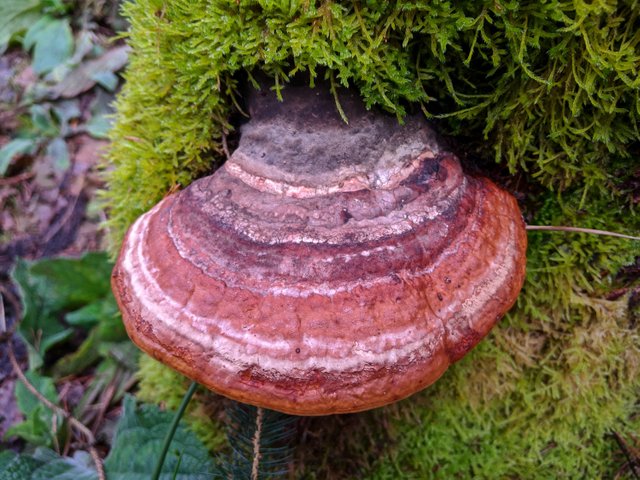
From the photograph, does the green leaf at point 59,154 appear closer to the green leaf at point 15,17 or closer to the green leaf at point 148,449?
the green leaf at point 15,17

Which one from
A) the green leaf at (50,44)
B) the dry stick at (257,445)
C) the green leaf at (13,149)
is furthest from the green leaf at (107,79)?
the dry stick at (257,445)

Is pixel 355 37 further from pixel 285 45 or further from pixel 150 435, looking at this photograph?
pixel 150 435

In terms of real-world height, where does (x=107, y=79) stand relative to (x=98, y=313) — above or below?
above

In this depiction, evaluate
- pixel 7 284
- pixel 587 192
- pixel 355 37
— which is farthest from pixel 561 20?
pixel 7 284

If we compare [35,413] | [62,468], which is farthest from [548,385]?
[35,413]

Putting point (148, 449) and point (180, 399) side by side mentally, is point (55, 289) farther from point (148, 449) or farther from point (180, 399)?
point (148, 449)
